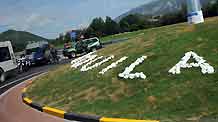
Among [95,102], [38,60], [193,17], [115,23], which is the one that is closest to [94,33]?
[115,23]

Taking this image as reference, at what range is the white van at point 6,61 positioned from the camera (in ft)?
90.6

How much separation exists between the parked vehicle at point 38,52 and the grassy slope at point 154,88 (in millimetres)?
22403

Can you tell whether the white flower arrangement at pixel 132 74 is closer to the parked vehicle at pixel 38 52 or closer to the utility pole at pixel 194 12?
the utility pole at pixel 194 12

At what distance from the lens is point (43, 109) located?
12.2 metres

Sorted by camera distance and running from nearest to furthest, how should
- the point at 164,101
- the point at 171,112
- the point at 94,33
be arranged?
the point at 171,112, the point at 164,101, the point at 94,33

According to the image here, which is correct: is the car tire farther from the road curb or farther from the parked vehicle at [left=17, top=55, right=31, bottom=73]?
the road curb

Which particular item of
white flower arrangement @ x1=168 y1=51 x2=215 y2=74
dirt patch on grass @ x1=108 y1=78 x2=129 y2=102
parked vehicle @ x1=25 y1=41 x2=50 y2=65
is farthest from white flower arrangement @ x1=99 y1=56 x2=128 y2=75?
parked vehicle @ x1=25 y1=41 x2=50 y2=65

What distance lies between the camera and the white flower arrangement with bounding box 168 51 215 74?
10111 millimetres

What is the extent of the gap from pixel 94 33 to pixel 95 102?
252ft

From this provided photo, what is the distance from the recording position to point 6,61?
1101 inches

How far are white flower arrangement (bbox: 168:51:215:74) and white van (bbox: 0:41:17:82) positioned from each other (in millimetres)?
18674

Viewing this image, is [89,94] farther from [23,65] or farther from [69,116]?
[23,65]

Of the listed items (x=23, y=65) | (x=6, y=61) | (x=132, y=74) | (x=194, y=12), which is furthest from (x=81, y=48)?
(x=132, y=74)

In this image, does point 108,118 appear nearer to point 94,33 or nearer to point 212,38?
point 212,38
